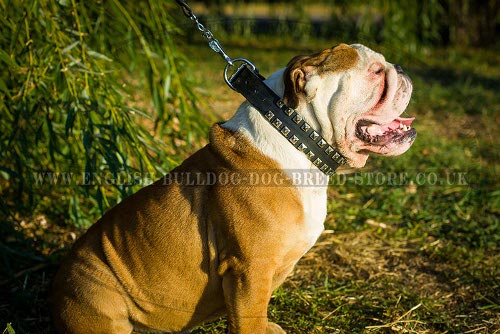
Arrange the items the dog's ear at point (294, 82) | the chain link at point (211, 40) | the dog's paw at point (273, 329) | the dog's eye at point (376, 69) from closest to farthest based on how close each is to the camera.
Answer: the dog's ear at point (294, 82)
the dog's eye at point (376, 69)
the chain link at point (211, 40)
the dog's paw at point (273, 329)

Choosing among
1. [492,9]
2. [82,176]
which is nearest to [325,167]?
[82,176]

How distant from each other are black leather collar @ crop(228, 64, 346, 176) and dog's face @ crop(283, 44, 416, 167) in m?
0.05

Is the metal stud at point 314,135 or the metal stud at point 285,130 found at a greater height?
the metal stud at point 285,130

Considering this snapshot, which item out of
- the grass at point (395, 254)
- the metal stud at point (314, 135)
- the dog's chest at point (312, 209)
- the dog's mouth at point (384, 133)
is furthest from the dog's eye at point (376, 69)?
the grass at point (395, 254)

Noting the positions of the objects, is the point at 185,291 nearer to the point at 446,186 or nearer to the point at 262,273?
the point at 262,273

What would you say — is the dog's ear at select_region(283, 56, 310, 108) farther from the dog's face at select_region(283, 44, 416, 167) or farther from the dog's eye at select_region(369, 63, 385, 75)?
the dog's eye at select_region(369, 63, 385, 75)

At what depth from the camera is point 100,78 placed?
3389mm

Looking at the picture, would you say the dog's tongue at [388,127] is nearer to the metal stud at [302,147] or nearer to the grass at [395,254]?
the metal stud at [302,147]

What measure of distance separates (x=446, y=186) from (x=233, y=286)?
102 inches

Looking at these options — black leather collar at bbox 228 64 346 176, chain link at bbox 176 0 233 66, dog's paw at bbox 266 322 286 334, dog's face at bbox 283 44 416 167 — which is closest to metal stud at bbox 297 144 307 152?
black leather collar at bbox 228 64 346 176

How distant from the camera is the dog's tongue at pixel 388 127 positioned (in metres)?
2.40

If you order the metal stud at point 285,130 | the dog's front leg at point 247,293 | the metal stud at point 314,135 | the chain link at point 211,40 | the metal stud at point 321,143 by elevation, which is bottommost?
the dog's front leg at point 247,293

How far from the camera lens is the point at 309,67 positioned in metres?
2.26

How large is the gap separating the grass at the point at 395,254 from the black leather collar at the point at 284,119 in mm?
954
